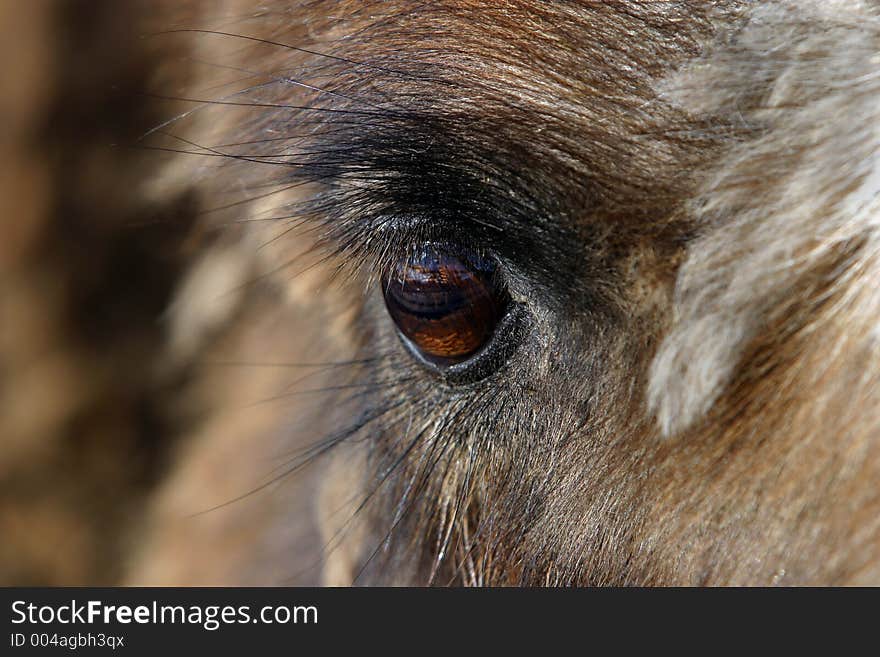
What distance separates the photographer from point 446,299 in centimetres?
81

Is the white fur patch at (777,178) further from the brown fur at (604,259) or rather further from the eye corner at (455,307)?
the eye corner at (455,307)

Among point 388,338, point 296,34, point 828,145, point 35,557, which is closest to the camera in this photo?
point 828,145

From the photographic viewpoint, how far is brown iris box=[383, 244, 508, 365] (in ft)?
2.61

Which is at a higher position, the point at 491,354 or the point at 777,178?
the point at 777,178

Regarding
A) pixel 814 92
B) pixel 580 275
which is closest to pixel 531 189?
pixel 580 275

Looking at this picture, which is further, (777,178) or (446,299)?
(446,299)

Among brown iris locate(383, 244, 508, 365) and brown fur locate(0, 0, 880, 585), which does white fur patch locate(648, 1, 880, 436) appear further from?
brown iris locate(383, 244, 508, 365)

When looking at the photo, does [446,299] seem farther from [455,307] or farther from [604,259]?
[604,259]

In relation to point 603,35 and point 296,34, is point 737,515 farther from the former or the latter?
point 296,34

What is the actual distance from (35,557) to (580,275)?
1588mm

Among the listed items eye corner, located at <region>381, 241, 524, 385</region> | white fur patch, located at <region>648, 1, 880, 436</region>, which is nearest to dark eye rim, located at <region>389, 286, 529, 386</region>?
eye corner, located at <region>381, 241, 524, 385</region>

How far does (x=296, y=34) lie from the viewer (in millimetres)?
880

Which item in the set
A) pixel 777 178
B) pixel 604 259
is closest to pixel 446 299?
pixel 604 259

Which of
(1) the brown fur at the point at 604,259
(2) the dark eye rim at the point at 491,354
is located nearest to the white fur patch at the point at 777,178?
(1) the brown fur at the point at 604,259
